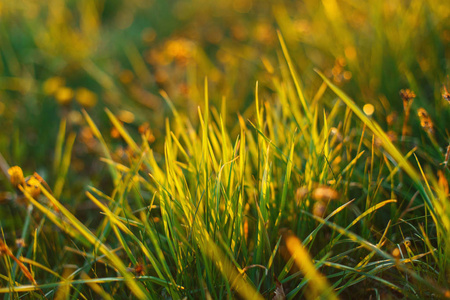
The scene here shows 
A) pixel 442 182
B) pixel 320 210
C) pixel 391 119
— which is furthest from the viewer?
pixel 391 119

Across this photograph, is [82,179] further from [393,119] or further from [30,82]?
[393,119]

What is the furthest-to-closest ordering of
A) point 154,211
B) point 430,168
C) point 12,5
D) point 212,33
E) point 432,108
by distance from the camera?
1. point 12,5
2. point 212,33
3. point 432,108
4. point 154,211
5. point 430,168

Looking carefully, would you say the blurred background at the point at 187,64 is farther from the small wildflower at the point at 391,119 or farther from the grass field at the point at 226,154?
the small wildflower at the point at 391,119

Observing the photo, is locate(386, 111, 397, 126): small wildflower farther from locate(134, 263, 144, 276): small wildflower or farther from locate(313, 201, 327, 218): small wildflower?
locate(134, 263, 144, 276): small wildflower

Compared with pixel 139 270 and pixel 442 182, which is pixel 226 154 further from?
pixel 442 182

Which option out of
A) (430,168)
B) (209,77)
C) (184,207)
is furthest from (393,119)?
(209,77)

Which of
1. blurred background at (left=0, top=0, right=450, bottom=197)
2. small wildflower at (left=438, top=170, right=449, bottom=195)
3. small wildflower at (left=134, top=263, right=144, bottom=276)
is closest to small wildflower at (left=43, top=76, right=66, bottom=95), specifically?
blurred background at (left=0, top=0, right=450, bottom=197)

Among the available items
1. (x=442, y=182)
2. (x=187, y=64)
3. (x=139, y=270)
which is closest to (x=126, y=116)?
(x=187, y=64)

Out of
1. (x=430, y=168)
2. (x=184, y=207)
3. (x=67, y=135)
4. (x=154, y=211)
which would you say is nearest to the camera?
(x=184, y=207)
